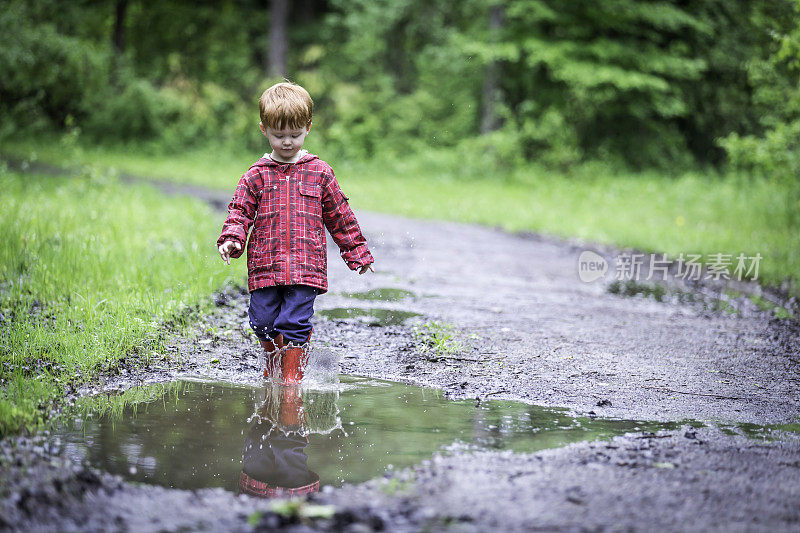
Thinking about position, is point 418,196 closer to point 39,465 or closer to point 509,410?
point 509,410

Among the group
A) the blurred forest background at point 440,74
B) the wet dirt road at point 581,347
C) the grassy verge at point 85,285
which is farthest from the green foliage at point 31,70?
the wet dirt road at point 581,347

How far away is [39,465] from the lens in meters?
3.27

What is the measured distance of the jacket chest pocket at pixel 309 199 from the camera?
4.88 m

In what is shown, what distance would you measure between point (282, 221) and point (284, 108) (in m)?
0.63

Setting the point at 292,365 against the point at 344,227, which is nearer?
the point at 292,365

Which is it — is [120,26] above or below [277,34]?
above

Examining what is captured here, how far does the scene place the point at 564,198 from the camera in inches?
728

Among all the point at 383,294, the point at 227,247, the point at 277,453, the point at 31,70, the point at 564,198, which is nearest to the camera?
the point at 277,453

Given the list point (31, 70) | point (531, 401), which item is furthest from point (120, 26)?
point (531, 401)

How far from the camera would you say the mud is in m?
3.00

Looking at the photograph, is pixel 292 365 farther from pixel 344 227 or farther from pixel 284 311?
pixel 344 227

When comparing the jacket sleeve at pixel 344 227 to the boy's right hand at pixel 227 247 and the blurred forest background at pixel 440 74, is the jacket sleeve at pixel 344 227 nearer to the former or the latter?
the boy's right hand at pixel 227 247

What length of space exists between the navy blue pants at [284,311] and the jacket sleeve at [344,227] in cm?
34

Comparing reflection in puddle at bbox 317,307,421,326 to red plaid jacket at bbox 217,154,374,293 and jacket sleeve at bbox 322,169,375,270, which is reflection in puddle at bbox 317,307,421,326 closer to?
jacket sleeve at bbox 322,169,375,270
